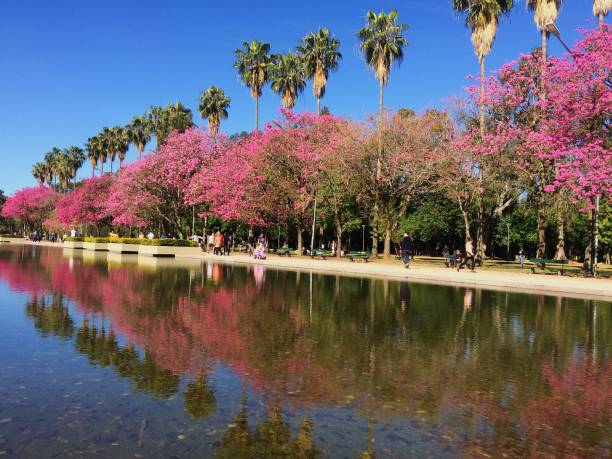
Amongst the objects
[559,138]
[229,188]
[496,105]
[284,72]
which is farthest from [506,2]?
[229,188]

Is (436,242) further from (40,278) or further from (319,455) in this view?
(319,455)

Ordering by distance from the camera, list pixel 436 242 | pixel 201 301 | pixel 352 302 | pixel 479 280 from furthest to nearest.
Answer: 1. pixel 436 242
2. pixel 479 280
3. pixel 352 302
4. pixel 201 301

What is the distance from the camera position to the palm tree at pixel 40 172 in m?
111

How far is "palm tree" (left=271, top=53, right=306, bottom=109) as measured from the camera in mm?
50531

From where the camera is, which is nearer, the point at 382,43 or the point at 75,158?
the point at 382,43

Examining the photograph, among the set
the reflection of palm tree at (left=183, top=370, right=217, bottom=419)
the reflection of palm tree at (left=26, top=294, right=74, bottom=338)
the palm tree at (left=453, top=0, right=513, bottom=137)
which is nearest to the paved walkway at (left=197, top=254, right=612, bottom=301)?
the palm tree at (left=453, top=0, right=513, bottom=137)

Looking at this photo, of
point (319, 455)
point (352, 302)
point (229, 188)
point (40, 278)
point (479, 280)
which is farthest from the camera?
point (229, 188)

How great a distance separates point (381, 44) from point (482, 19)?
30.6 ft

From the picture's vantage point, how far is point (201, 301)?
13703mm

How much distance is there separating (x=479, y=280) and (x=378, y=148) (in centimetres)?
1912

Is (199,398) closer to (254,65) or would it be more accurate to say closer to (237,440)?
(237,440)

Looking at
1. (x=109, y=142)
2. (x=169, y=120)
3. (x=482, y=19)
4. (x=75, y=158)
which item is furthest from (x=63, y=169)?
(x=482, y=19)

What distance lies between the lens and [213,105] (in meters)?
57.7

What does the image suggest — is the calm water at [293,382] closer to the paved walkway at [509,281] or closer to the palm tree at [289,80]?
the paved walkway at [509,281]
